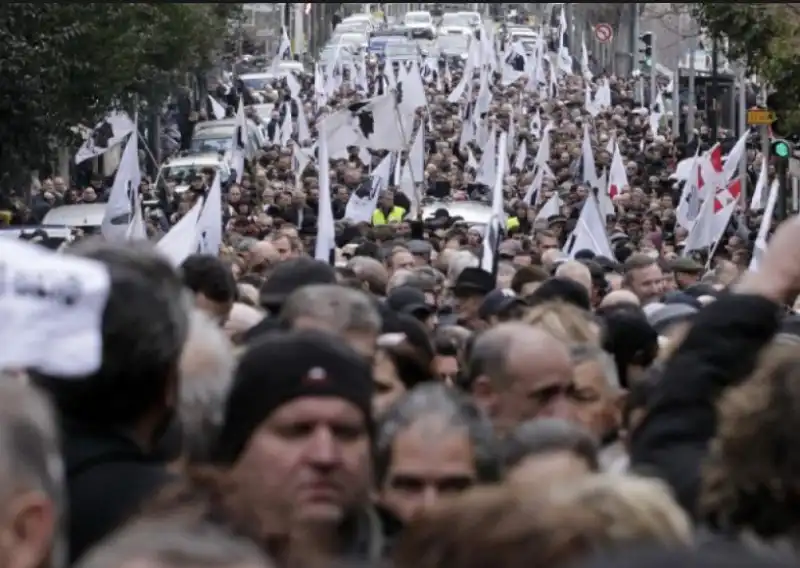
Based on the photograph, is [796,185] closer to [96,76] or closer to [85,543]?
[96,76]

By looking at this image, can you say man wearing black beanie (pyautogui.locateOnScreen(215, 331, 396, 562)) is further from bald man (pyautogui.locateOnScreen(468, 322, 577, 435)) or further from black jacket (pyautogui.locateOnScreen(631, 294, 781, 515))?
bald man (pyautogui.locateOnScreen(468, 322, 577, 435))

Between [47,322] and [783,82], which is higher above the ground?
[47,322]

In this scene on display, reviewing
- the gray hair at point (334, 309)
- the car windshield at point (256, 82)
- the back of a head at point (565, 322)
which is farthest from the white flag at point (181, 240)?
the car windshield at point (256, 82)

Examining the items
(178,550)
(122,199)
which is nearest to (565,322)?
(178,550)

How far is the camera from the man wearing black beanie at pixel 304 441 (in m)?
4.35

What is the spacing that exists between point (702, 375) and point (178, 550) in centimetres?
219

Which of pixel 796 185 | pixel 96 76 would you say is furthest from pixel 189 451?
pixel 796 185

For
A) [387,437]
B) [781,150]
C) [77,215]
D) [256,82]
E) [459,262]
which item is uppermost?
[387,437]

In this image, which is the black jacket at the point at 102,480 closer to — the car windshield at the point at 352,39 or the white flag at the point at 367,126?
the white flag at the point at 367,126

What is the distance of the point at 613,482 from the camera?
11.8ft

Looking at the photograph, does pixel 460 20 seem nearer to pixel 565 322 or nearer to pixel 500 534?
pixel 565 322

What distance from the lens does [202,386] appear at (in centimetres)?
514

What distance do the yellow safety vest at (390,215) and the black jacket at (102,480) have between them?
1902 cm

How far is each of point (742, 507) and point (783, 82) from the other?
937 inches
